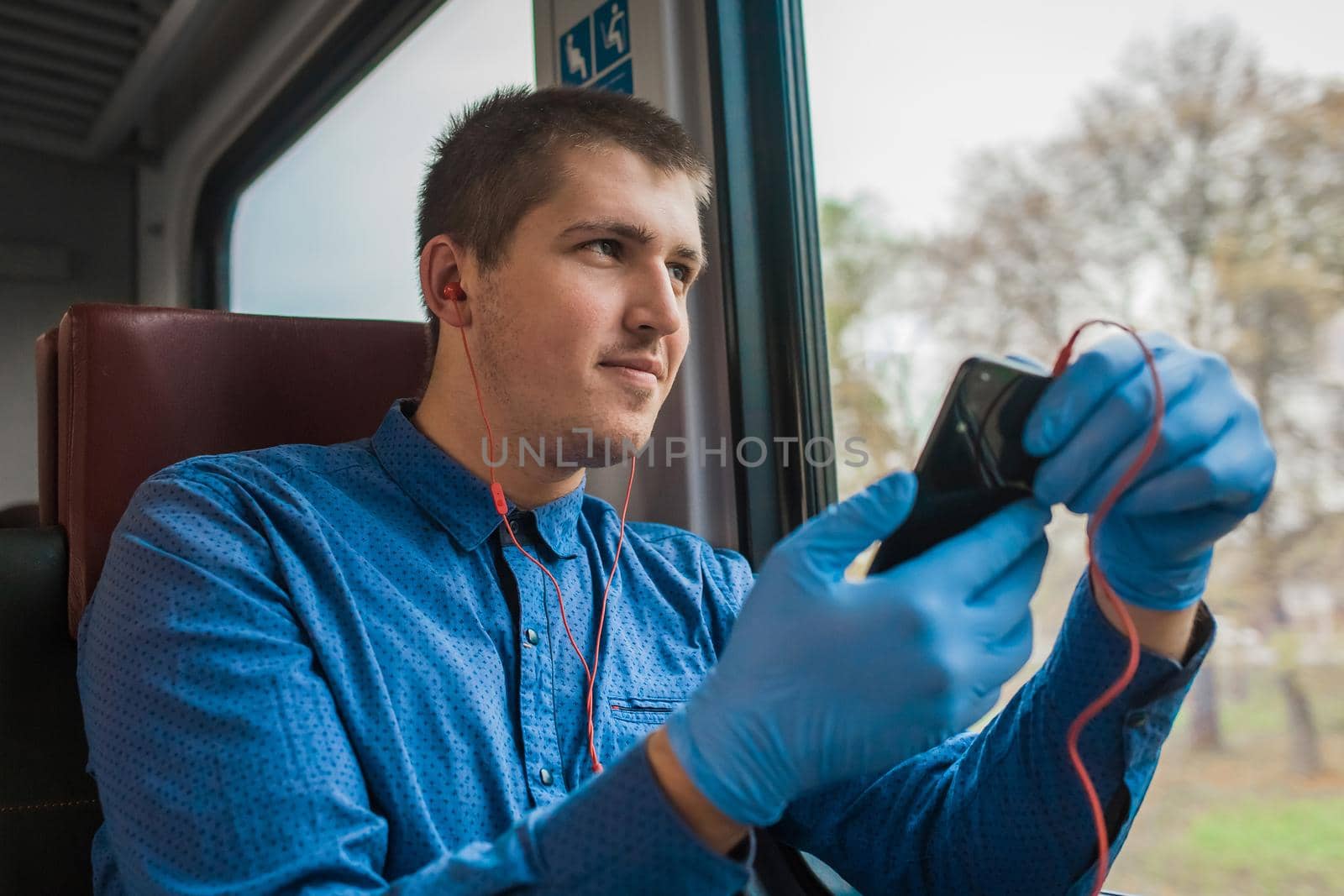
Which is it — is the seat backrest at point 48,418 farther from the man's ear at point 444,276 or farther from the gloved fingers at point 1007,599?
the gloved fingers at point 1007,599

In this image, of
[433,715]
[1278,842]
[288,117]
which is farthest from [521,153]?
[288,117]

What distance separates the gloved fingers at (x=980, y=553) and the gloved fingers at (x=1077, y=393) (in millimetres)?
52

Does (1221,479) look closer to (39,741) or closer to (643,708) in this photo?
(643,708)

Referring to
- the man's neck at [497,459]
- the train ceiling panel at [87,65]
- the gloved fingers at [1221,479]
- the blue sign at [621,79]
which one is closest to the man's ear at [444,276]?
the man's neck at [497,459]

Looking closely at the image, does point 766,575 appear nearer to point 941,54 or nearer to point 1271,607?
point 1271,607

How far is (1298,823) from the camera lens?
983mm

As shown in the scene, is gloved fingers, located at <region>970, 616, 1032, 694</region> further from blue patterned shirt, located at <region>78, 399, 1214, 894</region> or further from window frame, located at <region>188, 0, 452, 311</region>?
window frame, located at <region>188, 0, 452, 311</region>

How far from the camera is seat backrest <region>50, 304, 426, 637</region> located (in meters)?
1.11

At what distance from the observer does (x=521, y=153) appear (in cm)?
115

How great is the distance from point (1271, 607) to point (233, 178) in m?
3.91

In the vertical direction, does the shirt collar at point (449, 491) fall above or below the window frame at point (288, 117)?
below

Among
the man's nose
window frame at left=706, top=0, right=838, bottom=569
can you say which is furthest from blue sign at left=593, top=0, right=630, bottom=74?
the man's nose

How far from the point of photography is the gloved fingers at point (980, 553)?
2.18ft

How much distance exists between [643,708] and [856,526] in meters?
0.48
